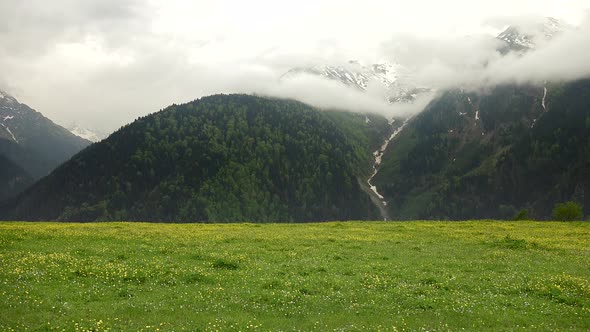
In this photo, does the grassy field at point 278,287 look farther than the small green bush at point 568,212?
No

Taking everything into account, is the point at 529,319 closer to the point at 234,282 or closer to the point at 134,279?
the point at 234,282

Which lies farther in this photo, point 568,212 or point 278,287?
point 568,212

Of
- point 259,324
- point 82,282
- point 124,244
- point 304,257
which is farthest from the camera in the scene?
point 124,244

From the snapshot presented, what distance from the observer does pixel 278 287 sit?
2273cm

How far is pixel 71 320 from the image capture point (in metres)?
16.7

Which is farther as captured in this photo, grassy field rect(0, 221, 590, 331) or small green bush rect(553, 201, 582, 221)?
small green bush rect(553, 201, 582, 221)

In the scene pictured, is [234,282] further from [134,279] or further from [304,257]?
[304,257]

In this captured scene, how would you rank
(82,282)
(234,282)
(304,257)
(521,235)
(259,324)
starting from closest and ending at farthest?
(259,324)
(82,282)
(234,282)
(304,257)
(521,235)

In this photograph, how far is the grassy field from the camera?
1766cm

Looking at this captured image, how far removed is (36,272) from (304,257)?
1699 cm

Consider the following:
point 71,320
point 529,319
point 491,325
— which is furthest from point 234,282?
point 529,319

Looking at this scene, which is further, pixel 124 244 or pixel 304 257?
pixel 124 244

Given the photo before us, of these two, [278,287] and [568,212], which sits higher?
[568,212]

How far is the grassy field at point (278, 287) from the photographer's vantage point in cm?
1766
